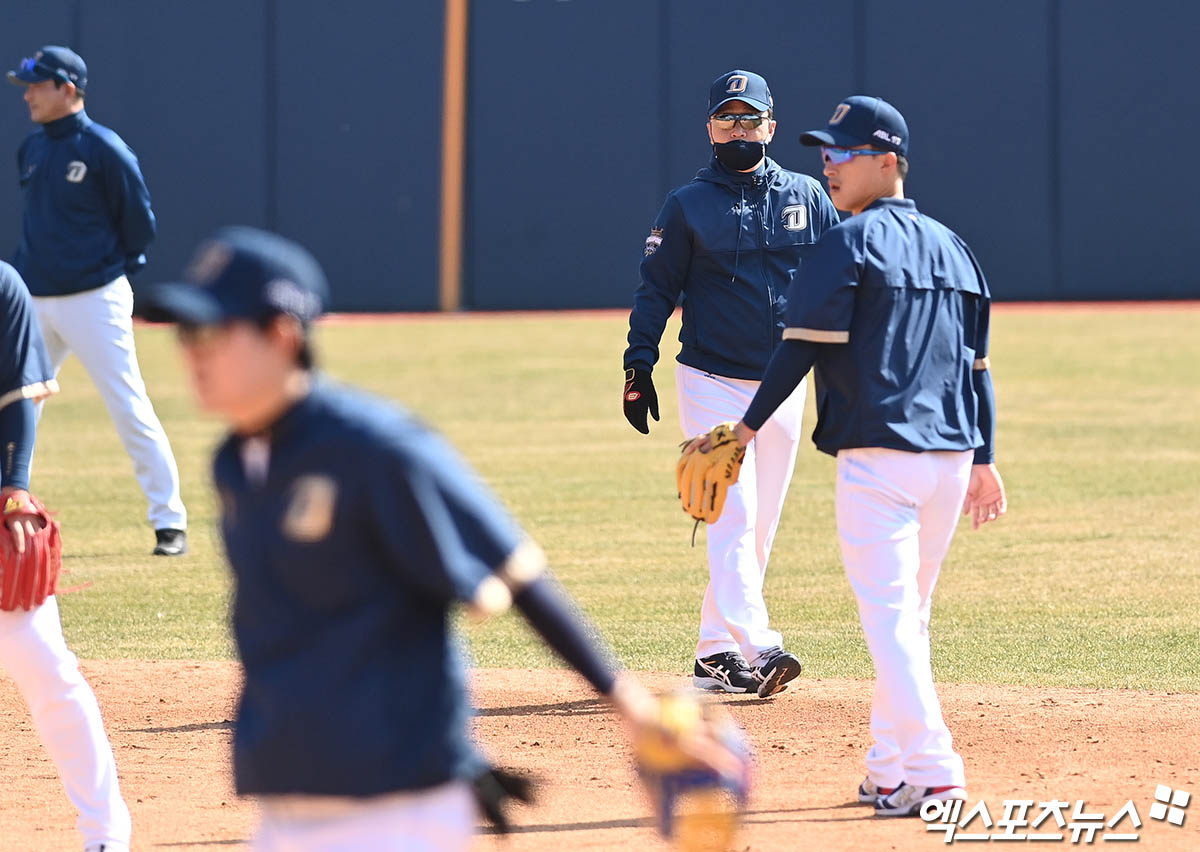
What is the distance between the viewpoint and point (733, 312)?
700 cm

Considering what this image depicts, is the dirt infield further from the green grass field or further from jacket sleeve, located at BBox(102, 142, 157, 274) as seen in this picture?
jacket sleeve, located at BBox(102, 142, 157, 274)

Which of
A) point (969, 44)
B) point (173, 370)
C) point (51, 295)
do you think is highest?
point (969, 44)

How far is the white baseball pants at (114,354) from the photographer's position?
9648 mm

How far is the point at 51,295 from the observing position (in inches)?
379

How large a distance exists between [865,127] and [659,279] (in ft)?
6.74

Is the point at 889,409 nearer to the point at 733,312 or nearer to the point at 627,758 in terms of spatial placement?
the point at 627,758

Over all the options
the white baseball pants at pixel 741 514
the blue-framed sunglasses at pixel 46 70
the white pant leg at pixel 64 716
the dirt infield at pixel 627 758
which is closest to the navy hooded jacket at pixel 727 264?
the white baseball pants at pixel 741 514

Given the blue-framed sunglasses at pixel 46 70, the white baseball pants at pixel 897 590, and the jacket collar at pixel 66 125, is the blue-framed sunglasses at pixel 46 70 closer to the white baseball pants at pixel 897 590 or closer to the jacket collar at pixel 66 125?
the jacket collar at pixel 66 125

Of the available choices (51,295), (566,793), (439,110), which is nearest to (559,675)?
(566,793)

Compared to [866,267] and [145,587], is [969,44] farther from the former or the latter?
[866,267]

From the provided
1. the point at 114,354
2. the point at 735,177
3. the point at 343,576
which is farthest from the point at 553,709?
the point at 114,354

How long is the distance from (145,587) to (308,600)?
6.87 metres

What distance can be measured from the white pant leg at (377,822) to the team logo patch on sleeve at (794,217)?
4508 mm

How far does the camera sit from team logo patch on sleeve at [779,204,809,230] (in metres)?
7.11
